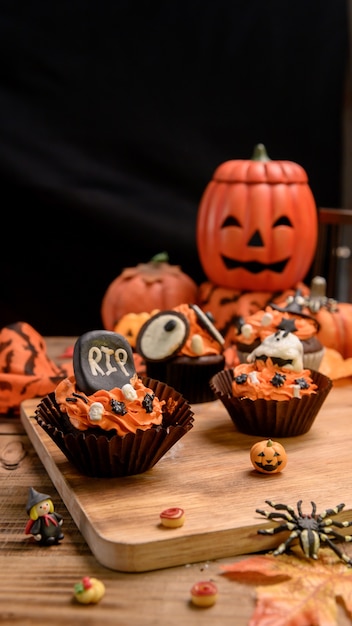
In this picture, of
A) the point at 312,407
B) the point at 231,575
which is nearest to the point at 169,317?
the point at 312,407

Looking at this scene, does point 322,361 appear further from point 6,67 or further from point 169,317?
point 6,67

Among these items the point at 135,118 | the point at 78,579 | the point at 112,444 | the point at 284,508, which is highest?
the point at 135,118

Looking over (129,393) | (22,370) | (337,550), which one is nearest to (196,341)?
(22,370)

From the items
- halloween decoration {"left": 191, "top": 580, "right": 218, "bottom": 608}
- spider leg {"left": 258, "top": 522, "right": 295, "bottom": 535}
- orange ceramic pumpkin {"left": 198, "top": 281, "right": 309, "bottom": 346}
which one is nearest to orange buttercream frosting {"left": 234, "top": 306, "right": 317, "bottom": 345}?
orange ceramic pumpkin {"left": 198, "top": 281, "right": 309, "bottom": 346}

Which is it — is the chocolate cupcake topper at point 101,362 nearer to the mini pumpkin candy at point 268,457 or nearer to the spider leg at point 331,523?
the mini pumpkin candy at point 268,457

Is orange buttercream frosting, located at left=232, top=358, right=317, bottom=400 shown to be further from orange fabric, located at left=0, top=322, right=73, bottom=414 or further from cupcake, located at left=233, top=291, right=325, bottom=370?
orange fabric, located at left=0, top=322, right=73, bottom=414

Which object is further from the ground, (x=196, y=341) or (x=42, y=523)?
(x=196, y=341)

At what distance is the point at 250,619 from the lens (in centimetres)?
181

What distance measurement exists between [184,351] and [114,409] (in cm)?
80

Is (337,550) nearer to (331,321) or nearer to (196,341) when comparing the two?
(196,341)

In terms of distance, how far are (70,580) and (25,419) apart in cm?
100

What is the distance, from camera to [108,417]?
2285mm

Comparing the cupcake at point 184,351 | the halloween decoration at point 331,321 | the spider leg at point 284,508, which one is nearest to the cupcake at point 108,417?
the spider leg at point 284,508

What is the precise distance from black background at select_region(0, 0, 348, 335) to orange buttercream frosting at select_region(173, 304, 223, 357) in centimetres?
131
